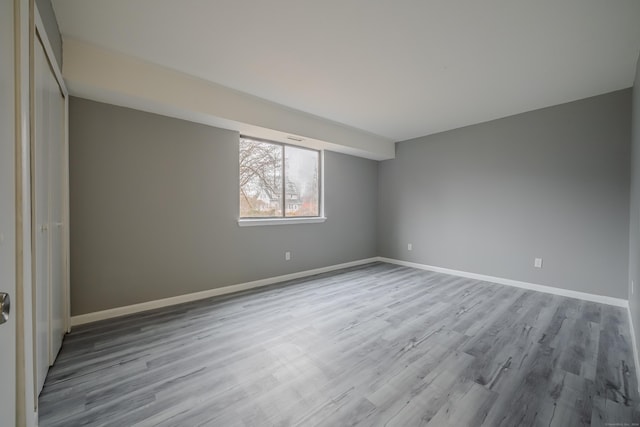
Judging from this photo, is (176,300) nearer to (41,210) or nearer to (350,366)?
(41,210)

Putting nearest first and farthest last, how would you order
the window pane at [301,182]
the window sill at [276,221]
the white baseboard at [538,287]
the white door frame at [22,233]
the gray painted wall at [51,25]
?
the white door frame at [22,233] → the gray painted wall at [51,25] → the white baseboard at [538,287] → the window sill at [276,221] → the window pane at [301,182]

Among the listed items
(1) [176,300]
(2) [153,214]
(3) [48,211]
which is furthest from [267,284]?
(3) [48,211]

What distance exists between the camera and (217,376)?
66.5 inches

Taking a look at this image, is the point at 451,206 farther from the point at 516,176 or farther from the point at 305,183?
the point at 305,183

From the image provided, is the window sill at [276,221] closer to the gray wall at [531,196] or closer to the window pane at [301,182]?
the window pane at [301,182]

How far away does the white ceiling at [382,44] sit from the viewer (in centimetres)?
173

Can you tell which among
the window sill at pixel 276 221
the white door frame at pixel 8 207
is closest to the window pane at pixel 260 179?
the window sill at pixel 276 221

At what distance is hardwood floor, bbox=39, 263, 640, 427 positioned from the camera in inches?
54.4

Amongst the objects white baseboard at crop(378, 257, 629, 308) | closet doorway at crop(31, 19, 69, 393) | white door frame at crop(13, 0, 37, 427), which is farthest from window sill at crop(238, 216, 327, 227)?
white door frame at crop(13, 0, 37, 427)

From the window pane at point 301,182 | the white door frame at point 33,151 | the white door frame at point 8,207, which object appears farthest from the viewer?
the window pane at point 301,182

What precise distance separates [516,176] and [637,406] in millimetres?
2968

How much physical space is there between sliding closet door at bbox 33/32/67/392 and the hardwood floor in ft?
0.86

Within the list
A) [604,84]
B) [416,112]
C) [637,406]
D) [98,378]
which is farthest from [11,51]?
[604,84]

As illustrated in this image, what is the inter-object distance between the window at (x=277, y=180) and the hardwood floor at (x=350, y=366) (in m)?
1.49
